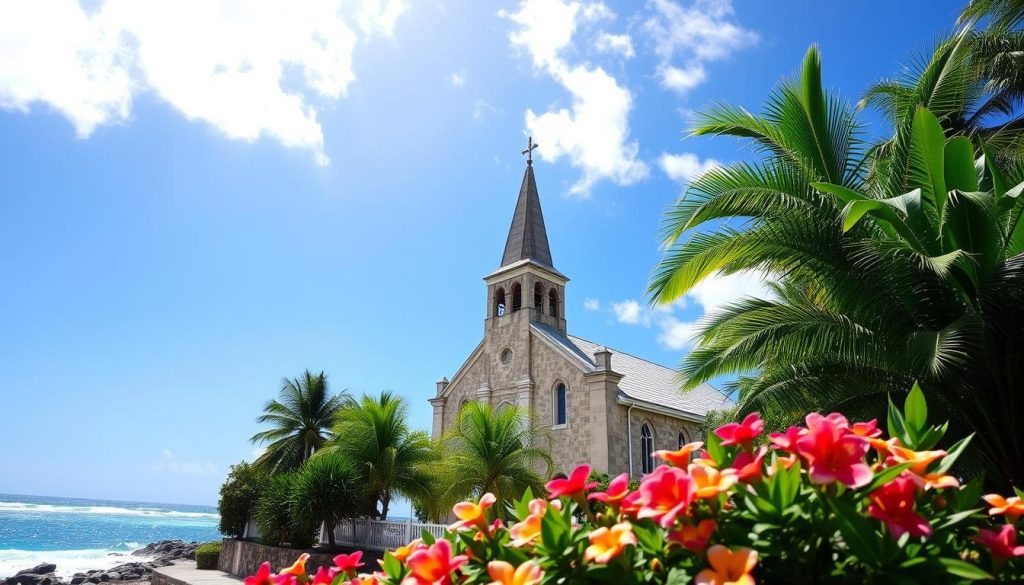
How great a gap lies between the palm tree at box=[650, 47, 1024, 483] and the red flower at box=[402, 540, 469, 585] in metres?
5.67

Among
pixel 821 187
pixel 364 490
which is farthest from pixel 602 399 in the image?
pixel 821 187

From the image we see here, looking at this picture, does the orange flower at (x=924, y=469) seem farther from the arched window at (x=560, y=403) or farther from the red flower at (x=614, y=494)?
the arched window at (x=560, y=403)

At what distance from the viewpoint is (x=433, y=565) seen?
5.88ft

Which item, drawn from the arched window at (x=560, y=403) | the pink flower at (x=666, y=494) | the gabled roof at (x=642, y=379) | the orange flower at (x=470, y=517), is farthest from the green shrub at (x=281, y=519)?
the pink flower at (x=666, y=494)

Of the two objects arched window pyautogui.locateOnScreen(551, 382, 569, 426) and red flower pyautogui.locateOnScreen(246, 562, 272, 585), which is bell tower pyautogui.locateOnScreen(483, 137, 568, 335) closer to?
arched window pyautogui.locateOnScreen(551, 382, 569, 426)

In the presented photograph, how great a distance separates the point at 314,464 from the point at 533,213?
57.0 feet

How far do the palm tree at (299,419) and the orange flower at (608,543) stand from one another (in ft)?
113

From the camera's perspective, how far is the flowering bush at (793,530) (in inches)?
55.3

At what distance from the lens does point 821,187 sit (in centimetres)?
682

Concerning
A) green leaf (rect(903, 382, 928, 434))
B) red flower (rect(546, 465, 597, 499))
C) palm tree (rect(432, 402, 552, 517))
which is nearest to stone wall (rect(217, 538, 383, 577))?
palm tree (rect(432, 402, 552, 517))

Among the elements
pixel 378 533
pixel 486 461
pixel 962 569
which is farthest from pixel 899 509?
pixel 378 533

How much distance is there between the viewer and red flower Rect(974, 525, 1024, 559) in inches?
58.9

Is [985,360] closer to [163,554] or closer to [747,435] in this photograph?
[747,435]

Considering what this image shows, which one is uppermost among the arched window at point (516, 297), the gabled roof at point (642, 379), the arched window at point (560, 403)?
the arched window at point (516, 297)
